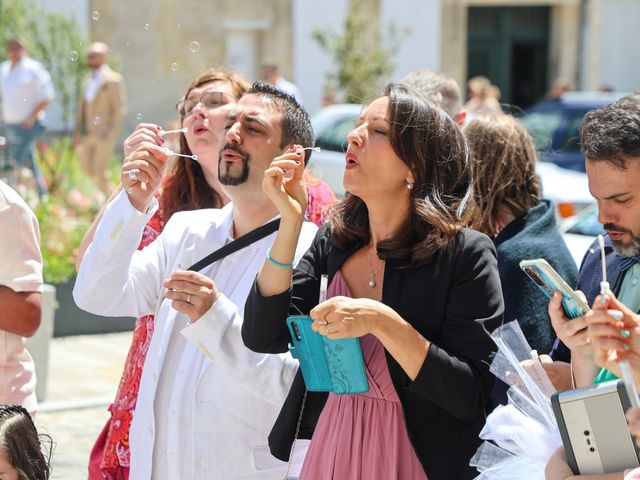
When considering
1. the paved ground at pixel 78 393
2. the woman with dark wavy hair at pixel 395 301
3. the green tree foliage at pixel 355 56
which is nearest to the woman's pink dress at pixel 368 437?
the woman with dark wavy hair at pixel 395 301

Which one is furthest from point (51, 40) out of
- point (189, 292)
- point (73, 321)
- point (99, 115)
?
point (189, 292)

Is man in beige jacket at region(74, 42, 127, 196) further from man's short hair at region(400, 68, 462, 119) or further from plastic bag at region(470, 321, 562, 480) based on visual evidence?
plastic bag at region(470, 321, 562, 480)

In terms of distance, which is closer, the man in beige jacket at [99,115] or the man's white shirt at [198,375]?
the man's white shirt at [198,375]

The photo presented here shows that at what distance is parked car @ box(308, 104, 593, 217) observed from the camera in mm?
11430

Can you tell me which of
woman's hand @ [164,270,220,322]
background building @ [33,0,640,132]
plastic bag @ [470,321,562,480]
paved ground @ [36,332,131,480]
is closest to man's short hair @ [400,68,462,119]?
woman's hand @ [164,270,220,322]

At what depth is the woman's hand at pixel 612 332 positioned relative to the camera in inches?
94.4

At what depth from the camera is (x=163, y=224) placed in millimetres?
4340

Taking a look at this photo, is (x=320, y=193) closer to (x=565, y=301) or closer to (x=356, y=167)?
(x=356, y=167)

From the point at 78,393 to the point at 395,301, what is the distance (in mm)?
4708

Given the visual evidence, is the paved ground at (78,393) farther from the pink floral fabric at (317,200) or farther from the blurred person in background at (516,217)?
the blurred person in background at (516,217)

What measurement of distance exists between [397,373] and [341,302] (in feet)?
0.97

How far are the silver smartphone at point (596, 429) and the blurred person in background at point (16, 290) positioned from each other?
1912 millimetres

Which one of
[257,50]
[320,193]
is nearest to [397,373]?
[320,193]

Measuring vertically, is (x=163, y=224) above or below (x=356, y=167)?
below
